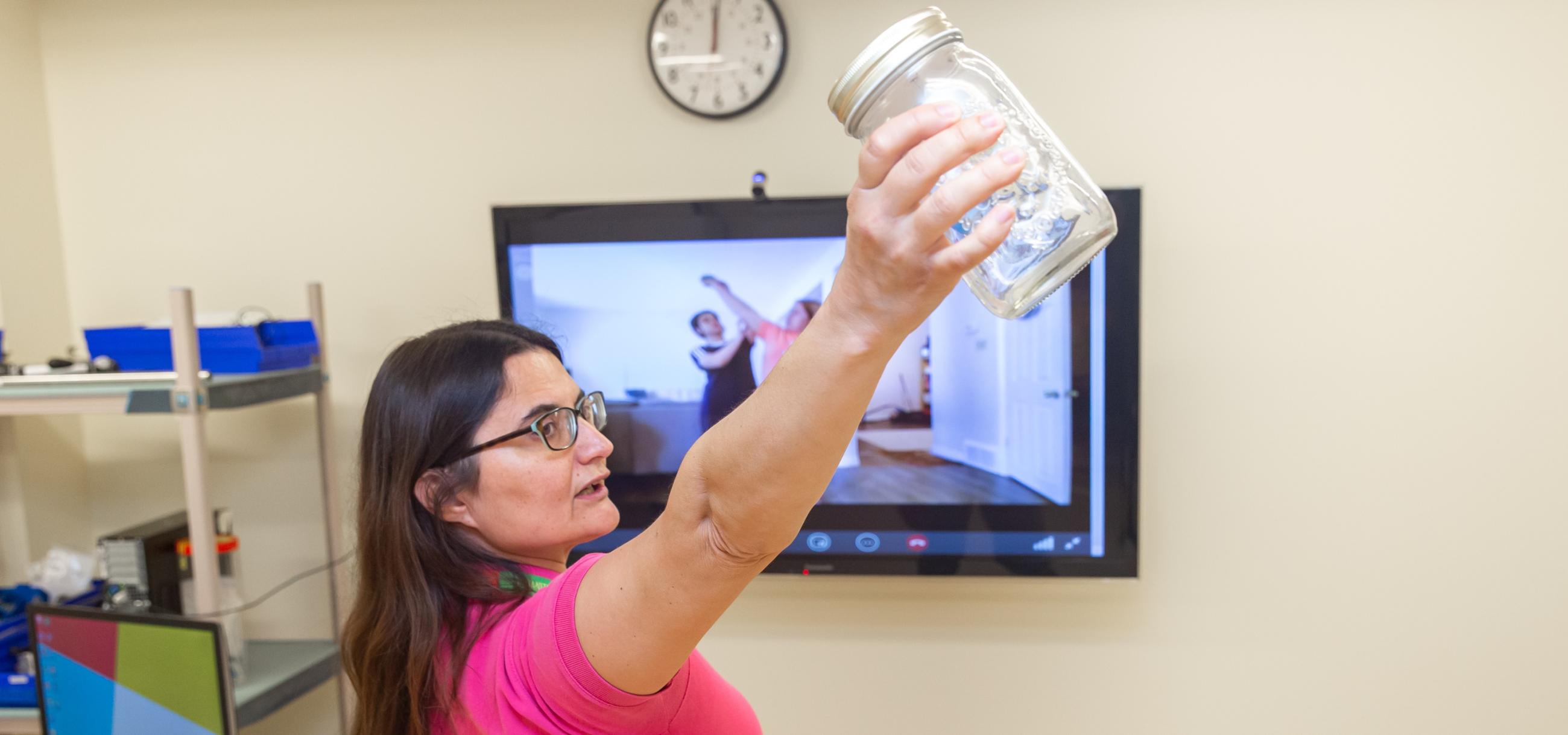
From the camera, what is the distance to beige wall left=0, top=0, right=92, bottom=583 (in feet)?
7.59

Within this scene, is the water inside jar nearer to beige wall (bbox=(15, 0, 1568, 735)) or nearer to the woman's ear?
the woman's ear

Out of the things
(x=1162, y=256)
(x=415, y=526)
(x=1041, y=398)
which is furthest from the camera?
(x=1162, y=256)

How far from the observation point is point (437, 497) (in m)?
1.04

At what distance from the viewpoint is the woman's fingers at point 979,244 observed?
0.49 metres

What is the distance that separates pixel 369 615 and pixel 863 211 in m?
0.82

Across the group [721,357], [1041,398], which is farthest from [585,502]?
[1041,398]

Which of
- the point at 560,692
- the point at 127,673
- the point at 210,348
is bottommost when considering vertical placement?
the point at 127,673

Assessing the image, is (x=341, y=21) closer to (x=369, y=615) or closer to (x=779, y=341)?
(x=779, y=341)

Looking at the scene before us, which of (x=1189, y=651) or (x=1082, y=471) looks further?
(x=1189, y=651)

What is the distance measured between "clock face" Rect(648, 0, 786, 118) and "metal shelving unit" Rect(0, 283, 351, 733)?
96 cm

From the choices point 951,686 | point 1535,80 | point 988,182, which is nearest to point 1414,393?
point 1535,80

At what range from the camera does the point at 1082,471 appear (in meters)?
2.01

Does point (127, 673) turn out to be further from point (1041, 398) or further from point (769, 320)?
point (1041, 398)

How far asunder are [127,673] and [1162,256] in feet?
7.44
